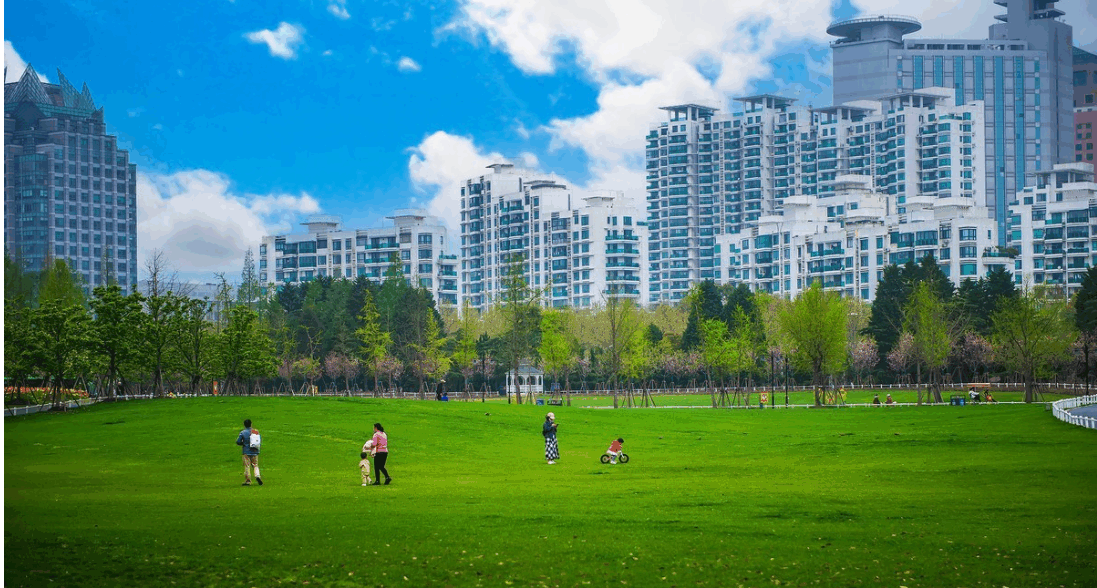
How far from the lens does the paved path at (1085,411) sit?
57062 mm

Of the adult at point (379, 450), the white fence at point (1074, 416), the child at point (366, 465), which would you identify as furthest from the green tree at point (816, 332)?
the child at point (366, 465)

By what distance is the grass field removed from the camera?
20.3m

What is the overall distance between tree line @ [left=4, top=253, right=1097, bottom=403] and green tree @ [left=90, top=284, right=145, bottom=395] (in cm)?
9

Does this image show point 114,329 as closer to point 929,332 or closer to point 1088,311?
point 929,332

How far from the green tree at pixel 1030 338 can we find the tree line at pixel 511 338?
0.24 metres

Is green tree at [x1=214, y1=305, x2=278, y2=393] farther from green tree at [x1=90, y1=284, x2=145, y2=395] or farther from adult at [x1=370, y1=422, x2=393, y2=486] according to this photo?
adult at [x1=370, y1=422, x2=393, y2=486]

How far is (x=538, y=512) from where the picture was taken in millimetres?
25891

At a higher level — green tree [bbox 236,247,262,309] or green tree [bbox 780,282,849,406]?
green tree [bbox 236,247,262,309]

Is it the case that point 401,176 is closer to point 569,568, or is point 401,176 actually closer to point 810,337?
point 810,337

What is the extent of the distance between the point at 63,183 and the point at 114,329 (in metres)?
83.2

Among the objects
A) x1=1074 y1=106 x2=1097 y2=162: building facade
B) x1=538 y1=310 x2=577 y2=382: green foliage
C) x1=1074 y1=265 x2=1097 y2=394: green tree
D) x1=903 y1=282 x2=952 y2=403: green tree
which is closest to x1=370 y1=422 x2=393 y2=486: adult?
x1=903 y1=282 x2=952 y2=403: green tree

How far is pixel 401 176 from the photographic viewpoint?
6359cm

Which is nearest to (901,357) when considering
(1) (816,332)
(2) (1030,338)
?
(1) (816,332)

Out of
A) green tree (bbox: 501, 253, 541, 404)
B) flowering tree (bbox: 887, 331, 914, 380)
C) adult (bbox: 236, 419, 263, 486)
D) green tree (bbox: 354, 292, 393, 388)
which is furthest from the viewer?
flowering tree (bbox: 887, 331, 914, 380)
